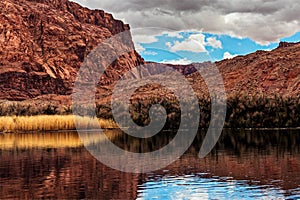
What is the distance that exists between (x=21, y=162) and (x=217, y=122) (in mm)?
33165

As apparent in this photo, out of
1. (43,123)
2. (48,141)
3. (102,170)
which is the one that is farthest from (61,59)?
(102,170)

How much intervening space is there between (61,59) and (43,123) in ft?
251

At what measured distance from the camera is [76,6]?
145875 mm

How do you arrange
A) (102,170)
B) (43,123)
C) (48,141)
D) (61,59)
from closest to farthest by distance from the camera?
(102,170)
(48,141)
(43,123)
(61,59)

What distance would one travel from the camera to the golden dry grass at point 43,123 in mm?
48031

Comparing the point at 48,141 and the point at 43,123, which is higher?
the point at 43,123

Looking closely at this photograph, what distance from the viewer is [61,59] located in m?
124

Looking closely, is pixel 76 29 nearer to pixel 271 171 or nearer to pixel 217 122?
pixel 217 122

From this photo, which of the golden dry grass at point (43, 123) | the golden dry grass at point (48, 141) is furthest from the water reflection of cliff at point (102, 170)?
the golden dry grass at point (43, 123)

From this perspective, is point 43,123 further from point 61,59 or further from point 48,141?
point 61,59

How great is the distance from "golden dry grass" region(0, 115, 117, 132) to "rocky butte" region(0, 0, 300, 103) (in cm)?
4342

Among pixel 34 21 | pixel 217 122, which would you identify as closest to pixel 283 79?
pixel 217 122

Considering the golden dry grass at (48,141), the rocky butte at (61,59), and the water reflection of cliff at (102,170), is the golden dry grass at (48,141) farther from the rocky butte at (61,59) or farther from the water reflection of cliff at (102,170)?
the rocky butte at (61,59)

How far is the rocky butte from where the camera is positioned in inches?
3698
